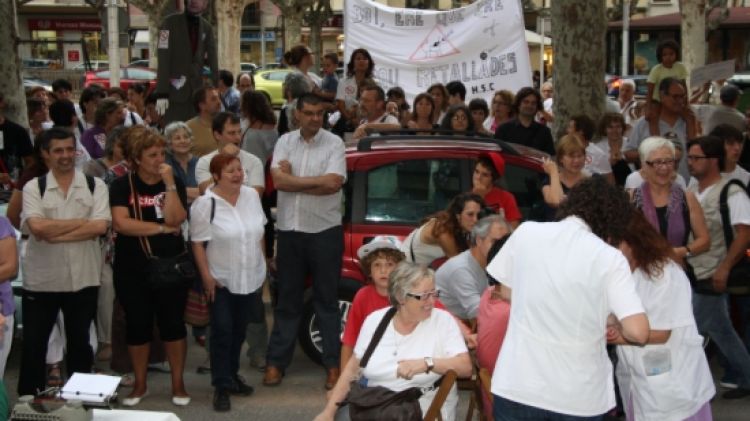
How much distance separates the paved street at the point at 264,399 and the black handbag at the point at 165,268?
89cm

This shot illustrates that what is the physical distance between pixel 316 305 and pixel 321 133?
119 cm

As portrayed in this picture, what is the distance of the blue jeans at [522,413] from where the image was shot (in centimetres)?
426

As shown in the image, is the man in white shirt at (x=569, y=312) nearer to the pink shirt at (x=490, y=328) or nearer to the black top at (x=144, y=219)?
the pink shirt at (x=490, y=328)

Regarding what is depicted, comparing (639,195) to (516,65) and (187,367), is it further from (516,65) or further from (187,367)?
(516,65)

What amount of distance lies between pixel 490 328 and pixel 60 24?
59157 mm

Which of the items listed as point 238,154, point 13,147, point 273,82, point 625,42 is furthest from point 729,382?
point 273,82

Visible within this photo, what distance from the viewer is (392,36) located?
42.9 feet

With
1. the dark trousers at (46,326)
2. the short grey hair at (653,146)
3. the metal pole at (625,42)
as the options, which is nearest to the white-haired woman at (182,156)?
the dark trousers at (46,326)

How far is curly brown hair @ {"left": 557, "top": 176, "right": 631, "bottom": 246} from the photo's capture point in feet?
14.3

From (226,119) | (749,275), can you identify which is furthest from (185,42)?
(749,275)

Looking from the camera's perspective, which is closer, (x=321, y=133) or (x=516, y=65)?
(x=321, y=133)

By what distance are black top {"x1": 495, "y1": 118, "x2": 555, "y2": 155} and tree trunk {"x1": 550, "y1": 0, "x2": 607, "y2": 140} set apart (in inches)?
52.9

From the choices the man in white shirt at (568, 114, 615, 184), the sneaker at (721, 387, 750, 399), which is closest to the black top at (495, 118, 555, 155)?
the man in white shirt at (568, 114, 615, 184)

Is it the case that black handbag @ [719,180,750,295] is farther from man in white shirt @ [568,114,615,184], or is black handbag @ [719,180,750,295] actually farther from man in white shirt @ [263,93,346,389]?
man in white shirt @ [263,93,346,389]
